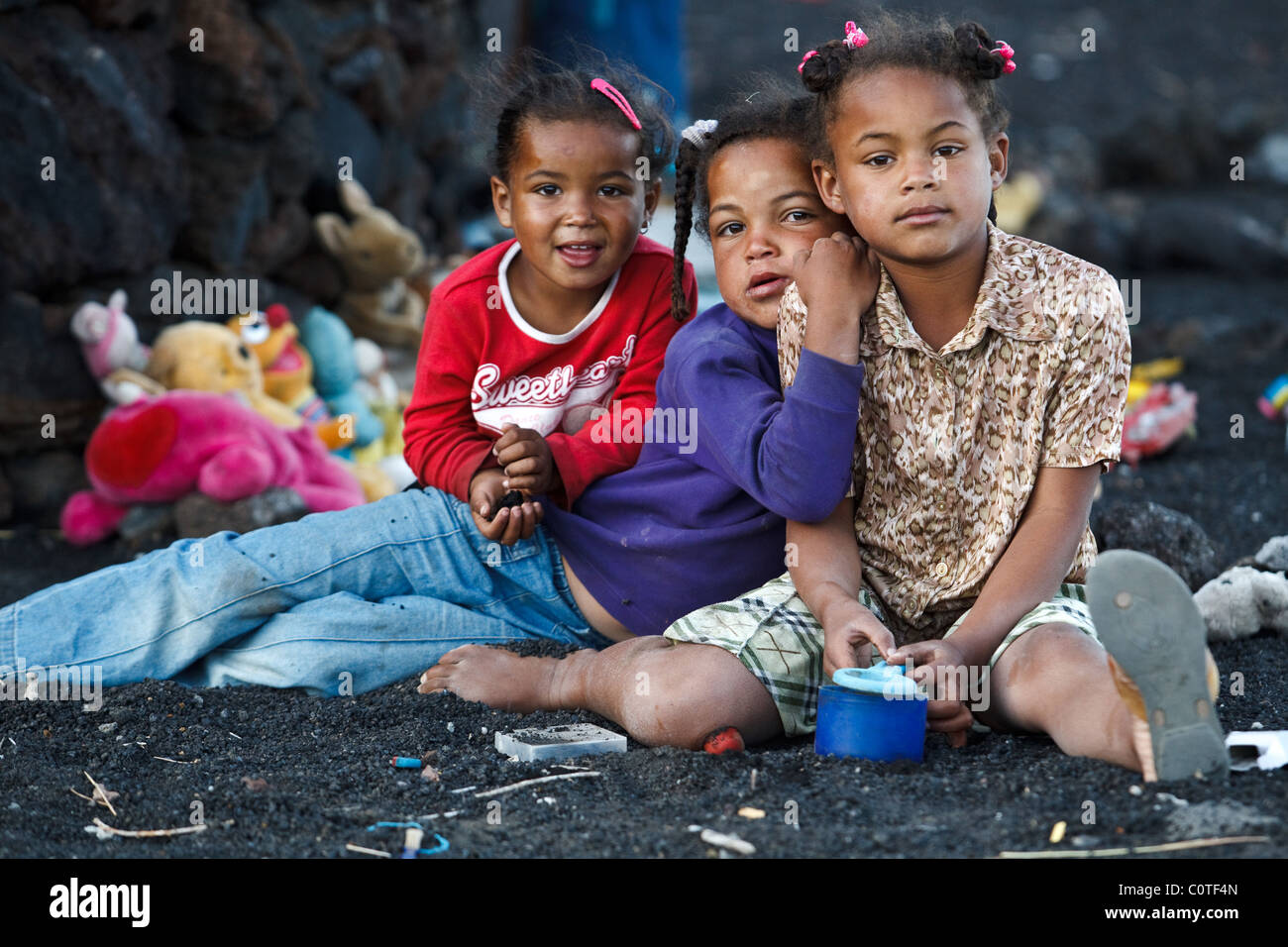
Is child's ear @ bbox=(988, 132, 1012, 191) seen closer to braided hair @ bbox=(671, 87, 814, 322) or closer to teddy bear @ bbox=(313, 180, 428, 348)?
braided hair @ bbox=(671, 87, 814, 322)

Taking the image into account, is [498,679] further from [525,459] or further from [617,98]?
[617,98]

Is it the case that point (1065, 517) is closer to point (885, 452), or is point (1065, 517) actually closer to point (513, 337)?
point (885, 452)

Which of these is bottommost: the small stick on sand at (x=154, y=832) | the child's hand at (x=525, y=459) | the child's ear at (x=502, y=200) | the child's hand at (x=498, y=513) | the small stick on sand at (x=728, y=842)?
the small stick on sand at (x=154, y=832)

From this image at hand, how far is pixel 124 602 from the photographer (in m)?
2.91

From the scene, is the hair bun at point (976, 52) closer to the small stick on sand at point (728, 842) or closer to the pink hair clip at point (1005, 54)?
the pink hair clip at point (1005, 54)

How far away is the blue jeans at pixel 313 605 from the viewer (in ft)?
9.43

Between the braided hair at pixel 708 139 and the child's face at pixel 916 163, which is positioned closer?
the child's face at pixel 916 163

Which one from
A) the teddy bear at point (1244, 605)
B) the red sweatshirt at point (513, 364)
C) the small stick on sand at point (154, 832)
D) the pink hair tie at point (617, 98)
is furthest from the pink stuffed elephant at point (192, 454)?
the teddy bear at point (1244, 605)

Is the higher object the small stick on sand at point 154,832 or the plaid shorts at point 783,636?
the plaid shorts at point 783,636

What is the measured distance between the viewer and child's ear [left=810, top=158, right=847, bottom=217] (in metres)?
2.53

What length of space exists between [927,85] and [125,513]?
2909 mm

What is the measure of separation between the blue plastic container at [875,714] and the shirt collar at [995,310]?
610 millimetres
